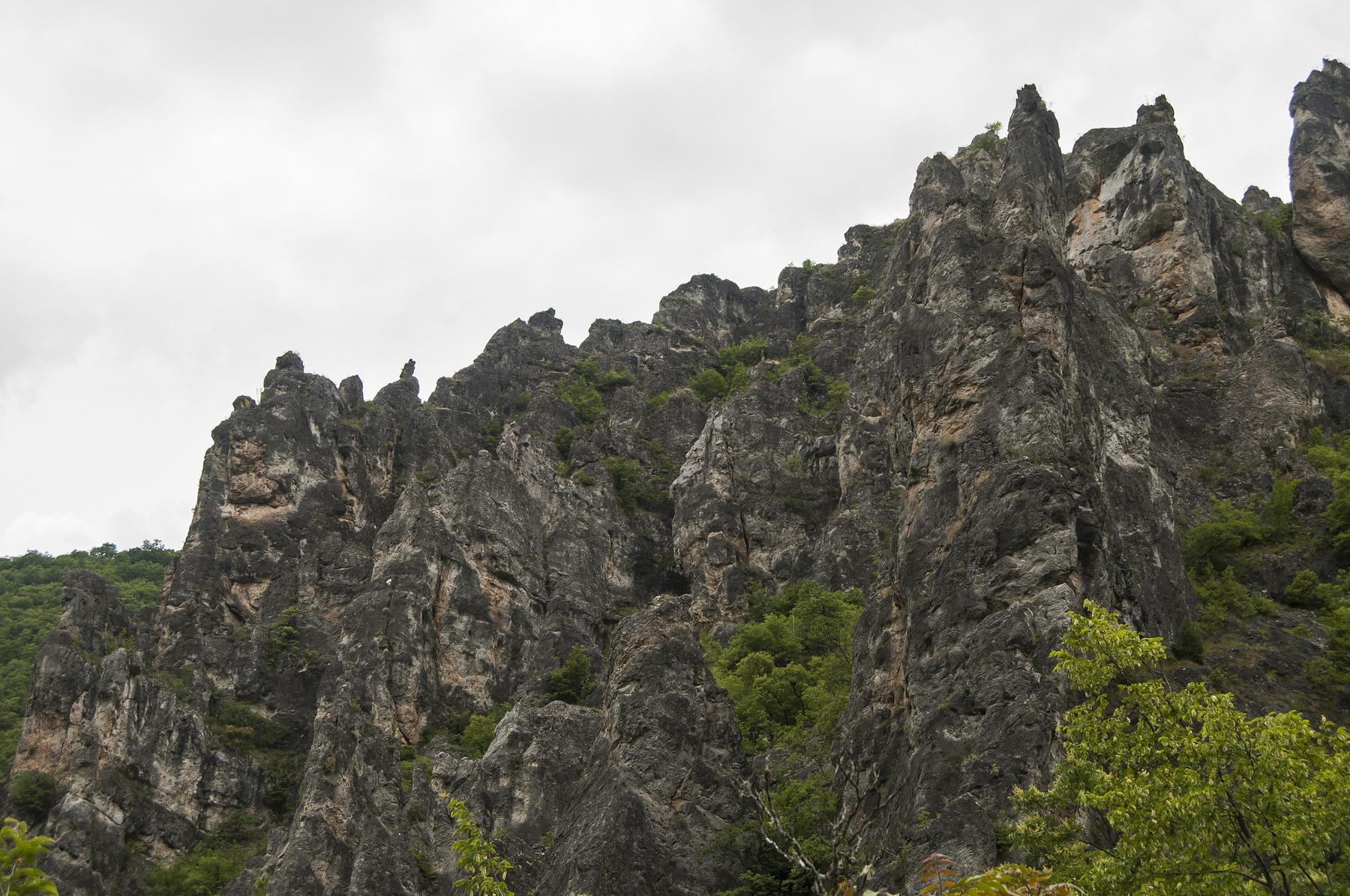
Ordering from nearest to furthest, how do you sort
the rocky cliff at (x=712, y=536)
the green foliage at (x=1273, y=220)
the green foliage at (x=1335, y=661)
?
the rocky cliff at (x=712, y=536), the green foliage at (x=1335, y=661), the green foliage at (x=1273, y=220)

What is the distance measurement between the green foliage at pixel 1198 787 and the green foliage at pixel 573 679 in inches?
1394

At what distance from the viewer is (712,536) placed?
60.6 m

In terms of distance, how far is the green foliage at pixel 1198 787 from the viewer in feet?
43.1

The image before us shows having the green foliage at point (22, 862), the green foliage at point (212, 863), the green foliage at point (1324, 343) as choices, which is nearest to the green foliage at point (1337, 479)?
the green foliage at point (1324, 343)

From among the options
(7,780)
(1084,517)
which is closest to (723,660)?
(1084,517)

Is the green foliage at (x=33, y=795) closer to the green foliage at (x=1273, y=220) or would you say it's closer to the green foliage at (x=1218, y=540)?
the green foliage at (x=1218, y=540)

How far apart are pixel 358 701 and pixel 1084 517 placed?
3629 cm

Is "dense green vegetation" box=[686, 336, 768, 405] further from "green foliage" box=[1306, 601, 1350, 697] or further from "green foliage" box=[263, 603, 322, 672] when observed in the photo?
"green foliage" box=[1306, 601, 1350, 697]

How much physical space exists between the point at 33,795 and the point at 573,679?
24.3 m

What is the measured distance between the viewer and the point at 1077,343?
34312mm

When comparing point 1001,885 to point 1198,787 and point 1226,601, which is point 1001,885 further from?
point 1226,601

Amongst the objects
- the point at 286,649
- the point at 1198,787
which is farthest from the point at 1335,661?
the point at 286,649

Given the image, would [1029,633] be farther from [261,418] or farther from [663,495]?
[261,418]

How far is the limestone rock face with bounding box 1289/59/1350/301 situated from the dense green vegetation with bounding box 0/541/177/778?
68981mm
